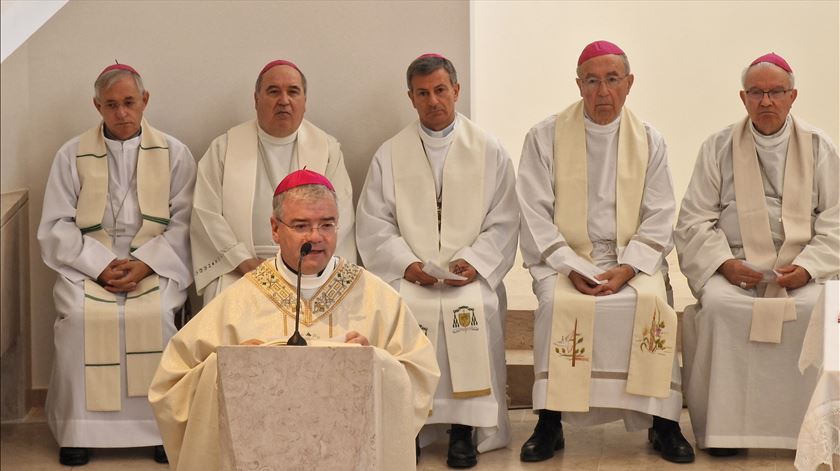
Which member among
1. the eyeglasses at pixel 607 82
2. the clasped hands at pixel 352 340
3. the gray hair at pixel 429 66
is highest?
the gray hair at pixel 429 66

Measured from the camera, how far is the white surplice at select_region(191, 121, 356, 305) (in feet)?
23.2

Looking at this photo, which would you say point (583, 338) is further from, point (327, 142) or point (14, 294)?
point (14, 294)

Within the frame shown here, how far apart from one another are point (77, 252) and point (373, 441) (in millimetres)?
3540

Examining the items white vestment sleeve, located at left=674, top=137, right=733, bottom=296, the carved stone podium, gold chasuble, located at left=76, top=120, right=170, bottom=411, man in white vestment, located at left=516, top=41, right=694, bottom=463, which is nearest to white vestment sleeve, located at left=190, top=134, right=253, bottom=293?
gold chasuble, located at left=76, top=120, right=170, bottom=411

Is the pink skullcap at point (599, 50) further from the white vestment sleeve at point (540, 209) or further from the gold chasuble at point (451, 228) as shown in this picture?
the gold chasuble at point (451, 228)

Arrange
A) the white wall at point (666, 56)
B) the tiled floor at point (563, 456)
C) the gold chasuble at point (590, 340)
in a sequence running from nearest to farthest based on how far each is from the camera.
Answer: the tiled floor at point (563, 456), the gold chasuble at point (590, 340), the white wall at point (666, 56)

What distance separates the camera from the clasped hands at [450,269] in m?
6.87

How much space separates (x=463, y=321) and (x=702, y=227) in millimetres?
1348

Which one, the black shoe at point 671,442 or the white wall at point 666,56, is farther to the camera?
the white wall at point 666,56

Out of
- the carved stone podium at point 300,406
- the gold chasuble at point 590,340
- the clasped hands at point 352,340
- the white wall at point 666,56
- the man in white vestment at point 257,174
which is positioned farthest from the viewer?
the white wall at point 666,56

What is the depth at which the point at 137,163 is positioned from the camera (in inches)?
287

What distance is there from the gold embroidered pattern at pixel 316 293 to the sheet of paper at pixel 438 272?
5.59ft

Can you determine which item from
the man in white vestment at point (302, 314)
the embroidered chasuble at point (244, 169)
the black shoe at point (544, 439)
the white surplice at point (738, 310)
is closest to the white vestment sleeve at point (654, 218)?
the white surplice at point (738, 310)

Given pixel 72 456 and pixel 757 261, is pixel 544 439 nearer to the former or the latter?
pixel 757 261
